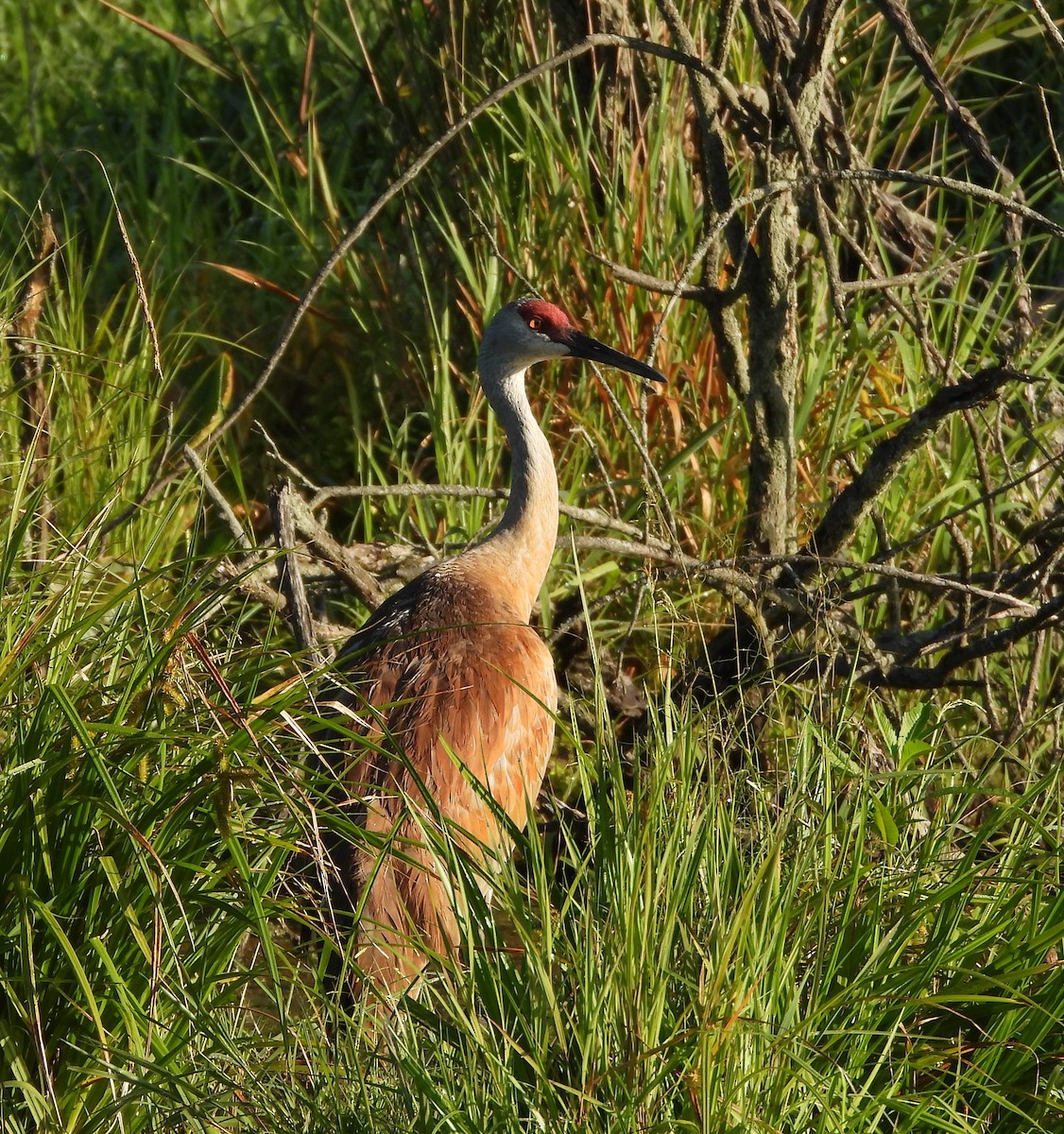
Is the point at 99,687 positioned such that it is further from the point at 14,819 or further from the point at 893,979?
the point at 893,979

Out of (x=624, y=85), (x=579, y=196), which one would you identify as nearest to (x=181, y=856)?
(x=579, y=196)

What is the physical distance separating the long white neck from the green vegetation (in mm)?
212

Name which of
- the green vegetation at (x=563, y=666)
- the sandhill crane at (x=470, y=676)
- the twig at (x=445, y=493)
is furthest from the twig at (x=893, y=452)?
the sandhill crane at (x=470, y=676)

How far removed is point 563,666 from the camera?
4445mm

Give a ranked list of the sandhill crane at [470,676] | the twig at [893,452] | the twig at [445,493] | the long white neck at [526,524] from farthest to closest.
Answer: the long white neck at [526,524]
the twig at [445,493]
the sandhill crane at [470,676]
the twig at [893,452]

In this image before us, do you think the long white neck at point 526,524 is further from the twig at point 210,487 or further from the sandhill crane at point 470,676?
the twig at point 210,487

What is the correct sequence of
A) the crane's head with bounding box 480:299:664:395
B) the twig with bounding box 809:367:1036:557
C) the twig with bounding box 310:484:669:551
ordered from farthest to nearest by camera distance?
the crane's head with bounding box 480:299:664:395 → the twig with bounding box 310:484:669:551 → the twig with bounding box 809:367:1036:557

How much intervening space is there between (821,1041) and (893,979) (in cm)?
16

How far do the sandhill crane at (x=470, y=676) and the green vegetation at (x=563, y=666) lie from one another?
0.19m

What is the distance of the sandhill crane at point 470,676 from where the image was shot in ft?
10.7

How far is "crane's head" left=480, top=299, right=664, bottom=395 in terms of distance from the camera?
4.23m

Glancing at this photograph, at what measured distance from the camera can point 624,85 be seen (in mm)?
4875

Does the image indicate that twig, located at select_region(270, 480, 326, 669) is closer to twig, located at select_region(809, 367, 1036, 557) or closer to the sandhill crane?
the sandhill crane

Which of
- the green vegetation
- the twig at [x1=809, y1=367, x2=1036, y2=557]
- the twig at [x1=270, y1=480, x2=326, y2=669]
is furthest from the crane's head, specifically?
the twig at [x1=270, y1=480, x2=326, y2=669]
